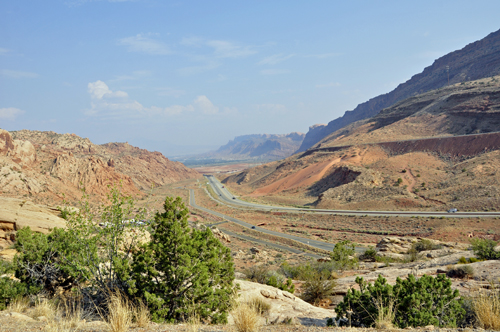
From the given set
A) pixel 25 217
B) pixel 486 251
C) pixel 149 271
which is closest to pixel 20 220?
pixel 25 217

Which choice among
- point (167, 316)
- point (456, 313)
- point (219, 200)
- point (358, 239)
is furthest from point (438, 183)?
point (167, 316)

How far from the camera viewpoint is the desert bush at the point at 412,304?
23.5 ft

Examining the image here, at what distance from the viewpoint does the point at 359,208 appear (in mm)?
54719

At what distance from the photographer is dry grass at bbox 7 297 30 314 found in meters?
9.24

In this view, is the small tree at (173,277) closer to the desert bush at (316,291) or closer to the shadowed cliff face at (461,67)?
the desert bush at (316,291)

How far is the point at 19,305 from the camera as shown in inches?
371

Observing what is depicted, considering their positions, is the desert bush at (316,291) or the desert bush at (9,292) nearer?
the desert bush at (9,292)

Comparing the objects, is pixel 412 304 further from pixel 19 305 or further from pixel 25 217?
pixel 25 217

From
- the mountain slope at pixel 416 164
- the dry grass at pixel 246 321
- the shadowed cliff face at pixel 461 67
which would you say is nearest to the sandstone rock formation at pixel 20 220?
the dry grass at pixel 246 321

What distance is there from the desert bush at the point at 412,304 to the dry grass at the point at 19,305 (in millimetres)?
9980

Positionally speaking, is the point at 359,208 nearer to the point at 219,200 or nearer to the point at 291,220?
the point at 291,220

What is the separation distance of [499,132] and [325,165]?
130ft

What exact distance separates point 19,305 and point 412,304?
38.9 ft

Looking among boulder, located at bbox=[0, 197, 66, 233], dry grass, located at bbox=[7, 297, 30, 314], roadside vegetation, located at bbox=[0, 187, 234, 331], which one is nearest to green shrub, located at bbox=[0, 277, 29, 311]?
roadside vegetation, located at bbox=[0, 187, 234, 331]
